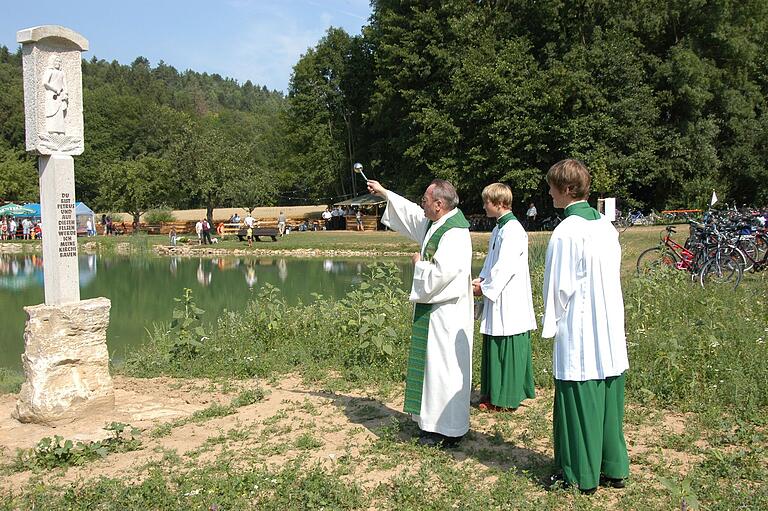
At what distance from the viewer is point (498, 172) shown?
1259 inches

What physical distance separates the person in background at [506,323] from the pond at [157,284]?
468 cm

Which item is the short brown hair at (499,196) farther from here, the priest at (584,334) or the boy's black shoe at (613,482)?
the boy's black shoe at (613,482)

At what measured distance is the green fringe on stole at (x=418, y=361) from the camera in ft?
16.9

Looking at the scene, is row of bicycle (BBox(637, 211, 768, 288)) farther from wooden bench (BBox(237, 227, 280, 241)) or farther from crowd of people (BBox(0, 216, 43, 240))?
crowd of people (BBox(0, 216, 43, 240))

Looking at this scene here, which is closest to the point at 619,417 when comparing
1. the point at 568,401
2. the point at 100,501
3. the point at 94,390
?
the point at 568,401

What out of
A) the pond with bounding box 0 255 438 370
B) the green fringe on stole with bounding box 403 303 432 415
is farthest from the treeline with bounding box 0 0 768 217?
the green fringe on stole with bounding box 403 303 432 415

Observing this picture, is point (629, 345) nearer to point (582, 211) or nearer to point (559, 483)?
point (559, 483)

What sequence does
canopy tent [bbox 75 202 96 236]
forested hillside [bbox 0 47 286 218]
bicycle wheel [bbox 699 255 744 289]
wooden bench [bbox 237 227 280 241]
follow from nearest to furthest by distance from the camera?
bicycle wheel [bbox 699 255 744 289] < wooden bench [bbox 237 227 280 241] < forested hillside [bbox 0 47 286 218] < canopy tent [bbox 75 202 96 236]

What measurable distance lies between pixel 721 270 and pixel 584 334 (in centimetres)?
859

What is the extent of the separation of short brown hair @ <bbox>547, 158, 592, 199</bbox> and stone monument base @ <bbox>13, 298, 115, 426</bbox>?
4370 millimetres

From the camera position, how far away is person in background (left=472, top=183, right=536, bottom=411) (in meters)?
5.87

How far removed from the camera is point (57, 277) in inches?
243

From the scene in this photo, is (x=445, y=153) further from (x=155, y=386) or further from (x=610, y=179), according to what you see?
(x=155, y=386)

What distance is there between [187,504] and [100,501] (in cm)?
55
